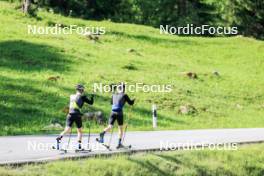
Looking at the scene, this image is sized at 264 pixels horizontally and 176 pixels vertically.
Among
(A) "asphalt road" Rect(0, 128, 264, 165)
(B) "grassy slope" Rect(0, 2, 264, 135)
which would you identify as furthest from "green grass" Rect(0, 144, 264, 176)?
(B) "grassy slope" Rect(0, 2, 264, 135)

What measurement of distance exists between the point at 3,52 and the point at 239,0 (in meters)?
43.8

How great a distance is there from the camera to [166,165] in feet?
60.6

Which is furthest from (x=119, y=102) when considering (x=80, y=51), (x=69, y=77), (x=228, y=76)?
(x=228, y=76)

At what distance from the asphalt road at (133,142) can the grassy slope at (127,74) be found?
2.24 m

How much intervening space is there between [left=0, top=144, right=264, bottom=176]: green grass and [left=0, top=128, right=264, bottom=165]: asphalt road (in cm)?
52

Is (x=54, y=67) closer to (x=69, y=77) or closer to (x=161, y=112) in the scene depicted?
(x=69, y=77)

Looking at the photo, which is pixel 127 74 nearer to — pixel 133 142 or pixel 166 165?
pixel 133 142

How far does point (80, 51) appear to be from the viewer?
40.4 meters

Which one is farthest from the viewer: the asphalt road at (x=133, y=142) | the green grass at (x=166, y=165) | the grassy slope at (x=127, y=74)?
the grassy slope at (x=127, y=74)

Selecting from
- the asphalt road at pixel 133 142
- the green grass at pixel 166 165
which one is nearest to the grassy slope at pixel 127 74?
the asphalt road at pixel 133 142

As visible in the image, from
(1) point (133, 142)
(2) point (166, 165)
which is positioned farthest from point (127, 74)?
(2) point (166, 165)

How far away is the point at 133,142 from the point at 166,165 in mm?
3420

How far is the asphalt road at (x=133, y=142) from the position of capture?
58.3 ft

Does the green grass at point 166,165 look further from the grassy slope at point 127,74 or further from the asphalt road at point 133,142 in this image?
the grassy slope at point 127,74
